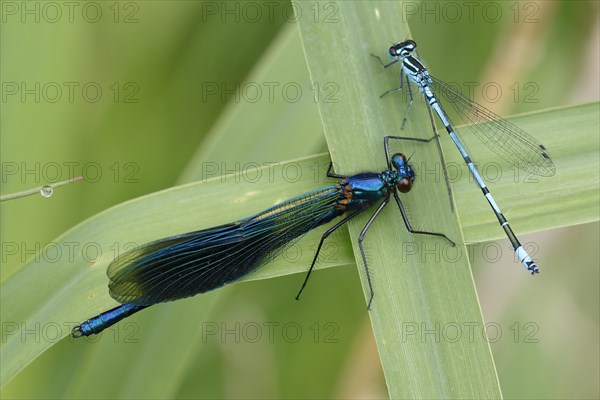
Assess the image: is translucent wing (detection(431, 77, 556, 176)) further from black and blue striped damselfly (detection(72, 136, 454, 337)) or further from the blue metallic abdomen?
the blue metallic abdomen

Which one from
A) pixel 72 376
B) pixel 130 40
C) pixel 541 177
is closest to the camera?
pixel 541 177

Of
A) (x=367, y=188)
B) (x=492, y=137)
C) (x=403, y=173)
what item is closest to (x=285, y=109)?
(x=367, y=188)

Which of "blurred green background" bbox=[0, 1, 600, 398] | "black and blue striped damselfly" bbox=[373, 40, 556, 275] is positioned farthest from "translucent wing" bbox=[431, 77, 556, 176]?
"blurred green background" bbox=[0, 1, 600, 398]

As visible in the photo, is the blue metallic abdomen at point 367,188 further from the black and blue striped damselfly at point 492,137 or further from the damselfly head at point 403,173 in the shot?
the black and blue striped damselfly at point 492,137

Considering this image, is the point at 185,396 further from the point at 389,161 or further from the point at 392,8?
the point at 392,8

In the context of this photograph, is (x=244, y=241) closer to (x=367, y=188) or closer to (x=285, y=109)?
(x=367, y=188)

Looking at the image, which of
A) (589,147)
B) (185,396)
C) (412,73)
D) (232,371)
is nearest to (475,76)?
(412,73)

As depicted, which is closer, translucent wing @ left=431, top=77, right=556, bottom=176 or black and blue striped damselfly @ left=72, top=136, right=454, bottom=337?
translucent wing @ left=431, top=77, right=556, bottom=176
